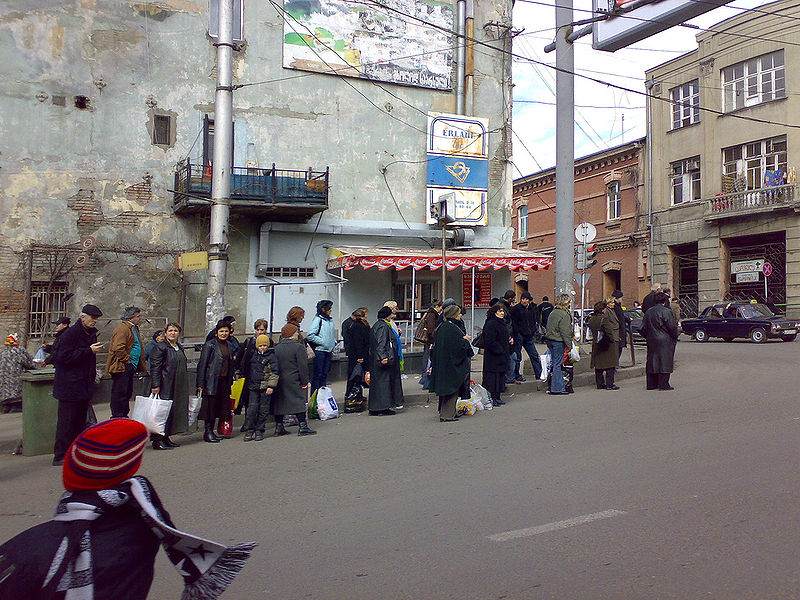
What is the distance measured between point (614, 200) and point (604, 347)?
25997mm

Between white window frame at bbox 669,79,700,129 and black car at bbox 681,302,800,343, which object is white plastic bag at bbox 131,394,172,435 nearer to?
black car at bbox 681,302,800,343

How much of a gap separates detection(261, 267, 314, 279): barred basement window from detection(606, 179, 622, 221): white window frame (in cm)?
2151

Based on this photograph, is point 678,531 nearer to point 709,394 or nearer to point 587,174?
point 709,394

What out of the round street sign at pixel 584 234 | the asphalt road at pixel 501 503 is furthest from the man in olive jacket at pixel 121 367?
the round street sign at pixel 584 234

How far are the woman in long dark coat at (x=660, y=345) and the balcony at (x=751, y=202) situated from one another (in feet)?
63.1

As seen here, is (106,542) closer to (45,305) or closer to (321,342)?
(321,342)

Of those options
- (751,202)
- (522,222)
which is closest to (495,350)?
(751,202)

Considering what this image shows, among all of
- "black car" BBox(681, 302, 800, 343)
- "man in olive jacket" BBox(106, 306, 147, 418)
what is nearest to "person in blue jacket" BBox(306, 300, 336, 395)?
"man in olive jacket" BBox(106, 306, 147, 418)

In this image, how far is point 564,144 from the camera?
15.3 metres

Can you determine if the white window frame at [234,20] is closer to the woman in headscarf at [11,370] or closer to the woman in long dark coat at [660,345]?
the woman in headscarf at [11,370]

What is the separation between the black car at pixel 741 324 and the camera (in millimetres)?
24891

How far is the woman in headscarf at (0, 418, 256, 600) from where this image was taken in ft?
7.54

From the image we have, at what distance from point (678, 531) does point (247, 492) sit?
3825 mm

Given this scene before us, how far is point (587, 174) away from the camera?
39000 millimetres
